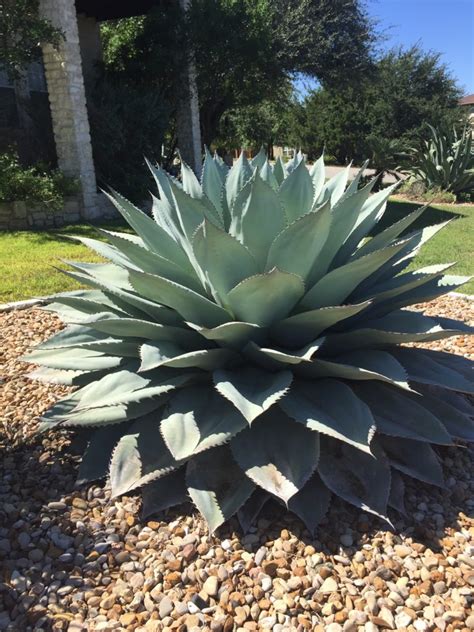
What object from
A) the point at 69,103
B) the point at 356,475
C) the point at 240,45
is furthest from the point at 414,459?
the point at 240,45

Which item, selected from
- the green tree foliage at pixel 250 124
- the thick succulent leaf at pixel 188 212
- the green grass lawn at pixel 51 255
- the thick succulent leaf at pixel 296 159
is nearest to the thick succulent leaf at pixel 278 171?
the thick succulent leaf at pixel 296 159

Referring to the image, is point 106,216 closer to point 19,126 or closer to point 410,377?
point 19,126

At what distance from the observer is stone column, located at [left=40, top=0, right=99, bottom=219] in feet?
30.3

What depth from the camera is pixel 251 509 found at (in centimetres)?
199

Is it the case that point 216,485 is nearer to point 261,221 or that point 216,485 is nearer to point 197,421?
point 197,421

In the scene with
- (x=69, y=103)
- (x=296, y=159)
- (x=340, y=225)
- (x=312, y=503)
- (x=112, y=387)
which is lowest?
(x=312, y=503)

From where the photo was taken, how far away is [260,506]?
1.97m

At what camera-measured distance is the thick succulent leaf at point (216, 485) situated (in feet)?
6.18

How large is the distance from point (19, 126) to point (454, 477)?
1102cm

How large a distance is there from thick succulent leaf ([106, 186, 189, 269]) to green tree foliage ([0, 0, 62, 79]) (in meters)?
7.73

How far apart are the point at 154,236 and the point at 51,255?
15.3 ft

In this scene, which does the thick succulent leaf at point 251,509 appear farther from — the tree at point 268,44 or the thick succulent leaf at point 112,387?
the tree at point 268,44

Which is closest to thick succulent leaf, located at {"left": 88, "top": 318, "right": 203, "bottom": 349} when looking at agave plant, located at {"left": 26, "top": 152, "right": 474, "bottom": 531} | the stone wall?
agave plant, located at {"left": 26, "top": 152, "right": 474, "bottom": 531}

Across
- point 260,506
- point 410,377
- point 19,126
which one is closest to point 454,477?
point 410,377
